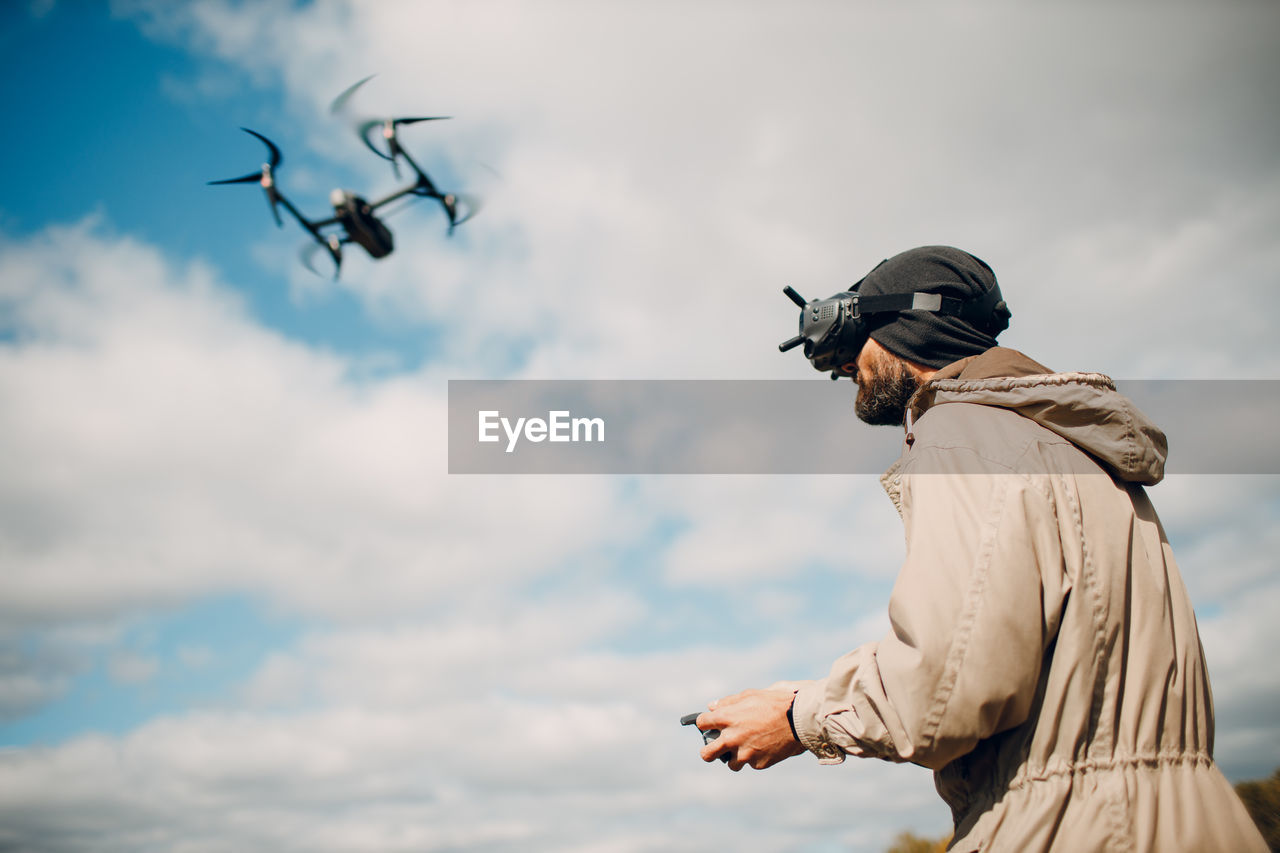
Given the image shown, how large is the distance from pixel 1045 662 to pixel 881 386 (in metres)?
1.86

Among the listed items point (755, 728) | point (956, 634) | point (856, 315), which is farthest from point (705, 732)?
point (856, 315)

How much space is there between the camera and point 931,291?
4512 millimetres

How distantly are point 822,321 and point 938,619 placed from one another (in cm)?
222

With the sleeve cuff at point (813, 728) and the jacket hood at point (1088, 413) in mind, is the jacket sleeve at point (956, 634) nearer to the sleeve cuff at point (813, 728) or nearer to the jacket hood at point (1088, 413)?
the sleeve cuff at point (813, 728)

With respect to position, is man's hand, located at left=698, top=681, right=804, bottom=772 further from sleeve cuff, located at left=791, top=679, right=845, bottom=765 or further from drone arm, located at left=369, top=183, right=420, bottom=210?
drone arm, located at left=369, top=183, right=420, bottom=210

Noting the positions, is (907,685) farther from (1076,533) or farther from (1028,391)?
(1028,391)

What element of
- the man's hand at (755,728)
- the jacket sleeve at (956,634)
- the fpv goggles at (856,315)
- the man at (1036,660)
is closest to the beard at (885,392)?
the fpv goggles at (856,315)

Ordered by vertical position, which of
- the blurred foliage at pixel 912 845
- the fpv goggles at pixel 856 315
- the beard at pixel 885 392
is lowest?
the blurred foliage at pixel 912 845

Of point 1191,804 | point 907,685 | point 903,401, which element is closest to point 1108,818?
point 1191,804

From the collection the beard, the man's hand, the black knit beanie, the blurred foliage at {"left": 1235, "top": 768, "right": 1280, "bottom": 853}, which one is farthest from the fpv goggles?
the blurred foliage at {"left": 1235, "top": 768, "right": 1280, "bottom": 853}

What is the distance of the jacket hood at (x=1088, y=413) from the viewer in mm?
3369

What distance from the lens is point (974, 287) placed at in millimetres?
4508

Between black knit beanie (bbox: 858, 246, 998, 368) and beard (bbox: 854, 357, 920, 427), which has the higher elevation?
black knit beanie (bbox: 858, 246, 998, 368)

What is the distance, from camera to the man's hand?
345 cm
